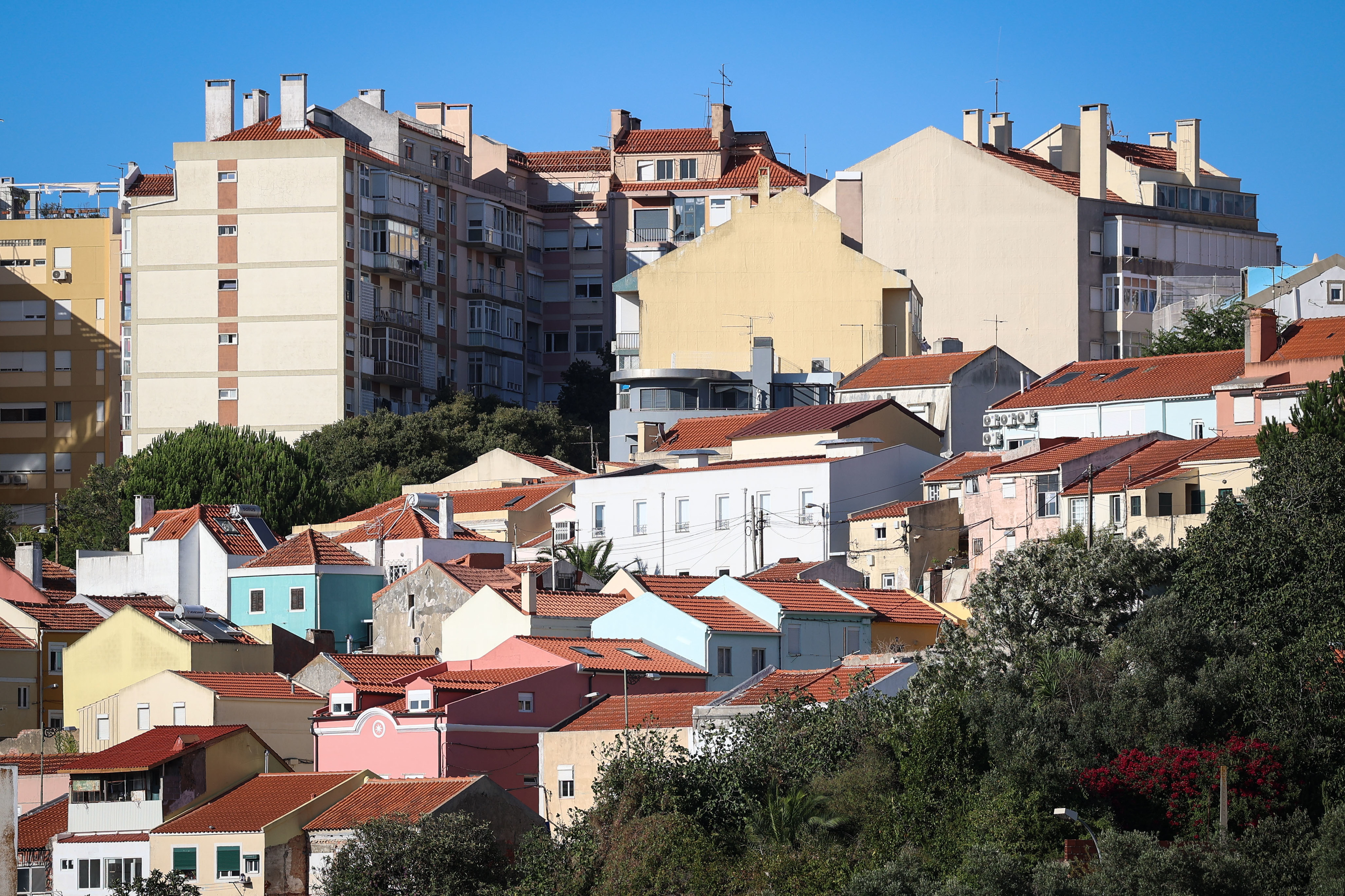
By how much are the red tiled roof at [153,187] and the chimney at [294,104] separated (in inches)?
238

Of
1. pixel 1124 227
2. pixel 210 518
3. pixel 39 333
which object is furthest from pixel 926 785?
pixel 39 333

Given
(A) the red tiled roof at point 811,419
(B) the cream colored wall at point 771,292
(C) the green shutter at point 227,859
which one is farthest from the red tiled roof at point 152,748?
(B) the cream colored wall at point 771,292

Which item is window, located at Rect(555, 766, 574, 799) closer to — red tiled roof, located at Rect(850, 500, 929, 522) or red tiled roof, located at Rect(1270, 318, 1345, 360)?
red tiled roof, located at Rect(850, 500, 929, 522)

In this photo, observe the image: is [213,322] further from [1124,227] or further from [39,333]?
[1124,227]

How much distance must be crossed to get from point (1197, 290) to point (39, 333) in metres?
59.5

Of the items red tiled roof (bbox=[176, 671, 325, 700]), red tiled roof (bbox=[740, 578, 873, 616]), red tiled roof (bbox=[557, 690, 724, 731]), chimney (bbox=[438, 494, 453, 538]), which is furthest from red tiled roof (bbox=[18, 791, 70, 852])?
chimney (bbox=[438, 494, 453, 538])

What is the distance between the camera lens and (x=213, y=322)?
96812mm

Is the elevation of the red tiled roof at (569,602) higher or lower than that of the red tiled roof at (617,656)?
higher

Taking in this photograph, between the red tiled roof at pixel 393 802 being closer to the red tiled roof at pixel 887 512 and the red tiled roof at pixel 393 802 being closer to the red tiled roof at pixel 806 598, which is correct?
the red tiled roof at pixel 806 598

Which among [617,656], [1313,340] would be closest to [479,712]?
[617,656]

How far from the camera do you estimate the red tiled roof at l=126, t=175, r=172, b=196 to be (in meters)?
99.0

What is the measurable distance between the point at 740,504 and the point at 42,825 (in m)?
25.0

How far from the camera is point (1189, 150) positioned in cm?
9812

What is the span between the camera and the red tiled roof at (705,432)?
76688 mm
